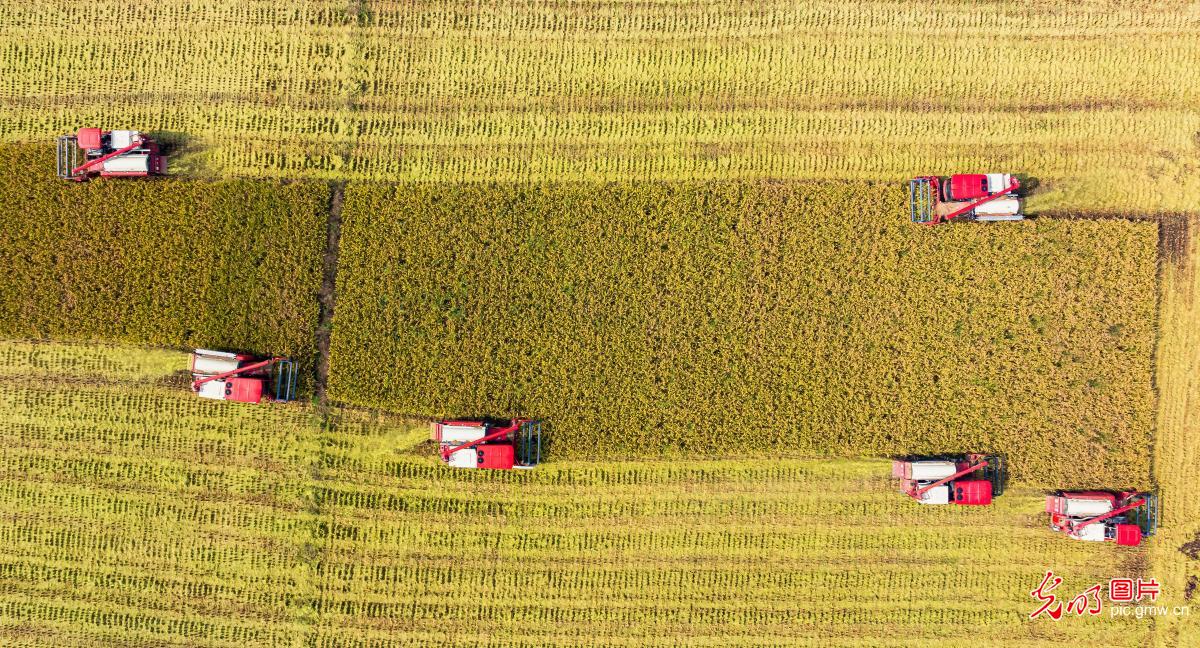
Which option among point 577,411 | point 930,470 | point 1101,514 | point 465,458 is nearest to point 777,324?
point 930,470

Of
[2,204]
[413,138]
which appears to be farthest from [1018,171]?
[2,204]

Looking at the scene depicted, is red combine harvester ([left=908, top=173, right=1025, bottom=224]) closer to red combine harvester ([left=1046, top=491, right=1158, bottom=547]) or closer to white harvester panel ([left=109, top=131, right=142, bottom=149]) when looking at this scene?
red combine harvester ([left=1046, top=491, right=1158, bottom=547])

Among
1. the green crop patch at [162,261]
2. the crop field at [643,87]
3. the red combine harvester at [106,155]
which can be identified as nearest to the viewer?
the red combine harvester at [106,155]

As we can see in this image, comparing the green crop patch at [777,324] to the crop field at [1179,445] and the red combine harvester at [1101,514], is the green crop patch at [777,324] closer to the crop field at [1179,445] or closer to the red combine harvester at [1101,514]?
the red combine harvester at [1101,514]

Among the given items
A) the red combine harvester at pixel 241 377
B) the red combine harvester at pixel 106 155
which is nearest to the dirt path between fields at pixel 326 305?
the red combine harvester at pixel 241 377

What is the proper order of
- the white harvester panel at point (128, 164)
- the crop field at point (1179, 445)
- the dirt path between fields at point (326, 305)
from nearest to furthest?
1. the white harvester panel at point (128, 164)
2. the dirt path between fields at point (326, 305)
3. the crop field at point (1179, 445)
